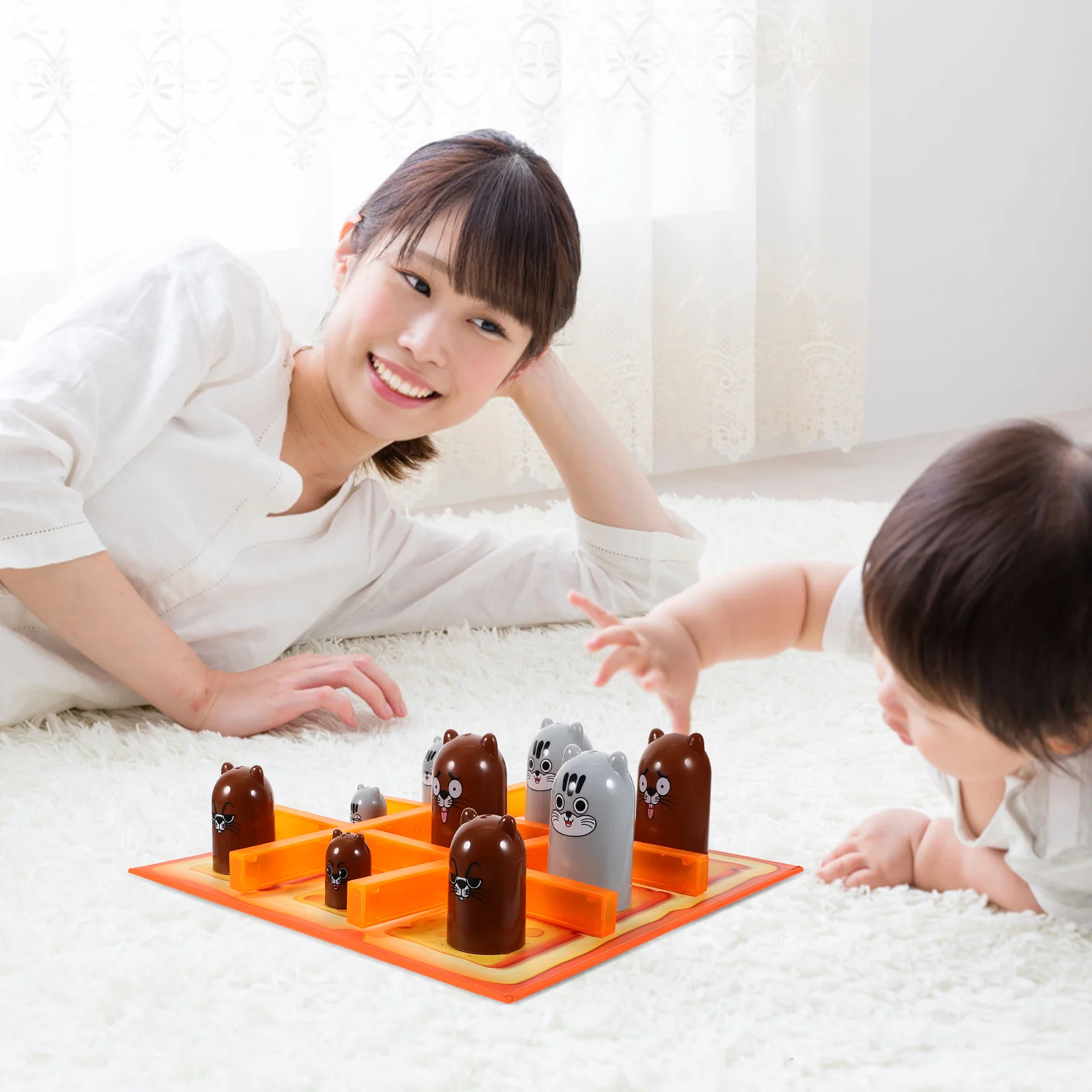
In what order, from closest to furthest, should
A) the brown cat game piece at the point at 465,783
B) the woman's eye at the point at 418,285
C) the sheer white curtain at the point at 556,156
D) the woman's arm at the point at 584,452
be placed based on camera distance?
the brown cat game piece at the point at 465,783
the woman's eye at the point at 418,285
the woman's arm at the point at 584,452
the sheer white curtain at the point at 556,156

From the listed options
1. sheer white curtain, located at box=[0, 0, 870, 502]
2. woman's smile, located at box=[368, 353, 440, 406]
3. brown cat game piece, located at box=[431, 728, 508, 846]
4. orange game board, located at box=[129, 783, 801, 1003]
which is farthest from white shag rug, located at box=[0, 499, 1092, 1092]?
sheer white curtain, located at box=[0, 0, 870, 502]

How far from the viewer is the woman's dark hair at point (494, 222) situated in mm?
1142

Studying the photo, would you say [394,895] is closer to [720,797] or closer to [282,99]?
[720,797]

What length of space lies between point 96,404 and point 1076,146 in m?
2.99

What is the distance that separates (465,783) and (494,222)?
513 mm

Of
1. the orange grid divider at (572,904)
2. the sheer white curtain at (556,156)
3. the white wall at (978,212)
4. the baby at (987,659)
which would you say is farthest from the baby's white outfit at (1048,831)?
the white wall at (978,212)

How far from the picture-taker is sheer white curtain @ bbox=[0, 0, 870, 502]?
70.6 inches

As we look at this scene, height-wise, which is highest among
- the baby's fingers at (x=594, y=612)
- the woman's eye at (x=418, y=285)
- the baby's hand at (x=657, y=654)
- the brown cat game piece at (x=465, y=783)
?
the woman's eye at (x=418, y=285)

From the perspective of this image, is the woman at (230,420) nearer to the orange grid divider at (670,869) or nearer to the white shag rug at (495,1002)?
the white shag rug at (495,1002)

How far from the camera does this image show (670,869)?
2.76 feet

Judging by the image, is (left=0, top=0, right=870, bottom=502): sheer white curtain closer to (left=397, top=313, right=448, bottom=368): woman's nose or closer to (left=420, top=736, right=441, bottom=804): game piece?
(left=397, top=313, right=448, bottom=368): woman's nose

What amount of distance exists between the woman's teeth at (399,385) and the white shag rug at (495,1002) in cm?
32

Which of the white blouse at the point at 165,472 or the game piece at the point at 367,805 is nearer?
the game piece at the point at 367,805

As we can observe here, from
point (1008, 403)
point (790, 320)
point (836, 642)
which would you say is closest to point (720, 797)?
point (836, 642)
